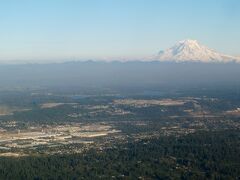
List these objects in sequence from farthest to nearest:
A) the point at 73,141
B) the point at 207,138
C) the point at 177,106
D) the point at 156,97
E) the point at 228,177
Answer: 1. the point at 156,97
2. the point at 177,106
3. the point at 73,141
4. the point at 207,138
5. the point at 228,177

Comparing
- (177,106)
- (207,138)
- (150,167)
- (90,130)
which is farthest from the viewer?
(177,106)

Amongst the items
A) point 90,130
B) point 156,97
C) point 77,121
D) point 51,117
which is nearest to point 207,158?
point 90,130

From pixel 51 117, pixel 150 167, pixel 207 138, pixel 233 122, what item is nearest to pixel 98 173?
pixel 150 167

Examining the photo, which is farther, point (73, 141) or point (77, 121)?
point (77, 121)

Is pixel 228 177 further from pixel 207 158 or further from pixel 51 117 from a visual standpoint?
pixel 51 117

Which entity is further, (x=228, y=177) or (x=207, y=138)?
(x=207, y=138)

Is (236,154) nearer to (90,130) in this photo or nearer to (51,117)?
(90,130)
